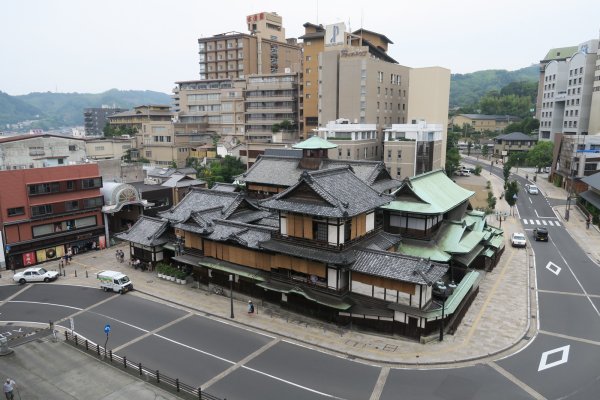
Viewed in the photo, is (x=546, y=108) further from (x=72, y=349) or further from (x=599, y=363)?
(x=72, y=349)

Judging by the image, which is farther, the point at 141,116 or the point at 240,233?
the point at 141,116

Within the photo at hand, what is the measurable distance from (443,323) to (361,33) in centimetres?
9422

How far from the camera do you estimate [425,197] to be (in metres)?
44.4

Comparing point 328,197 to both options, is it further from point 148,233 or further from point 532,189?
point 532,189

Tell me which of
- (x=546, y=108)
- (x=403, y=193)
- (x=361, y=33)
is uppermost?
(x=361, y=33)

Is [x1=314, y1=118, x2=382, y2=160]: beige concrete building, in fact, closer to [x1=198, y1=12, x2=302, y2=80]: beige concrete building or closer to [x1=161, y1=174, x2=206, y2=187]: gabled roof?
[x1=161, y1=174, x2=206, y2=187]: gabled roof

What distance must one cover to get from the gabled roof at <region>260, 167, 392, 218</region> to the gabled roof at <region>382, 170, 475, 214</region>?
4035mm

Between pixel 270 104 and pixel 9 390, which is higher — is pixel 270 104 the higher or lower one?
the higher one

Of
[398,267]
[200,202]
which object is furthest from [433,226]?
[200,202]

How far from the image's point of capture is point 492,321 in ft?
121

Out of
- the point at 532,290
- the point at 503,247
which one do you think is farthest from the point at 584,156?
the point at 532,290

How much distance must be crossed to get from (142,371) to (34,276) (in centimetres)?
2873

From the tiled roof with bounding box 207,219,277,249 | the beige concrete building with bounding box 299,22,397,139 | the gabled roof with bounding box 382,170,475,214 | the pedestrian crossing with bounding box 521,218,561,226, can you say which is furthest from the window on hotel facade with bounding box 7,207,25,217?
the pedestrian crossing with bounding box 521,218,561,226

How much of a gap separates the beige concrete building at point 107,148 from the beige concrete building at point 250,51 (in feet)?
160
